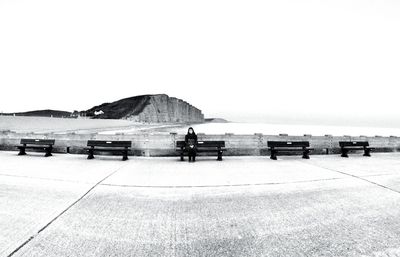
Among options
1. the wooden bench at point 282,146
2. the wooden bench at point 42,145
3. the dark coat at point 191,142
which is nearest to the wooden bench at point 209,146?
the dark coat at point 191,142

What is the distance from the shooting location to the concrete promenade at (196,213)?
291 centimetres

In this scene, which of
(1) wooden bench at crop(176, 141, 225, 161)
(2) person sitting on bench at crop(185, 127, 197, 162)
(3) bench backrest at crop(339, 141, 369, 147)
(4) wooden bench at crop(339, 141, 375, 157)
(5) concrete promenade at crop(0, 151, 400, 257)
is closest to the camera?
(5) concrete promenade at crop(0, 151, 400, 257)

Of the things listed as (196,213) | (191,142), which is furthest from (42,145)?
(196,213)

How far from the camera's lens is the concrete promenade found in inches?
115

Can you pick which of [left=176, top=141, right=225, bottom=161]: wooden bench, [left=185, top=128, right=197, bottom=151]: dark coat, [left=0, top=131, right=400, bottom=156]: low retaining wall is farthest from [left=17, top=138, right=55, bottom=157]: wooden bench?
[left=185, top=128, right=197, bottom=151]: dark coat

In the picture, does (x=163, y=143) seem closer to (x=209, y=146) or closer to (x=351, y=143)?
(x=209, y=146)

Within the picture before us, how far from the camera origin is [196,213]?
3965 mm

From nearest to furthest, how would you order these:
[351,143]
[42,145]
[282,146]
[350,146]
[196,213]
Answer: [196,213], [282,146], [42,145], [351,143], [350,146]

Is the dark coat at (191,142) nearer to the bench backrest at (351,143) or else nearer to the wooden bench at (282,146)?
the wooden bench at (282,146)

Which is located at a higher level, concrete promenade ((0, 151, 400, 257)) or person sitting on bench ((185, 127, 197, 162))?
person sitting on bench ((185, 127, 197, 162))

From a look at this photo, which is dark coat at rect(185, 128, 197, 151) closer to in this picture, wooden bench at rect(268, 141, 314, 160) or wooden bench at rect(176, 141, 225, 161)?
wooden bench at rect(176, 141, 225, 161)

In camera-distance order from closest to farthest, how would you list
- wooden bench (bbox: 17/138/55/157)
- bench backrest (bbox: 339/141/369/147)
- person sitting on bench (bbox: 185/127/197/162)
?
person sitting on bench (bbox: 185/127/197/162), wooden bench (bbox: 17/138/55/157), bench backrest (bbox: 339/141/369/147)

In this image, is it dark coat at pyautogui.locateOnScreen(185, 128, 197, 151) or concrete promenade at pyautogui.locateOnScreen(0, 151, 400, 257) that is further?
dark coat at pyautogui.locateOnScreen(185, 128, 197, 151)

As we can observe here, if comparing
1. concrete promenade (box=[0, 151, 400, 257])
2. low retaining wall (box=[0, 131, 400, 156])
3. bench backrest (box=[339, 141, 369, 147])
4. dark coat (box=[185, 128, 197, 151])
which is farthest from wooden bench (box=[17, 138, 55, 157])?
bench backrest (box=[339, 141, 369, 147])
